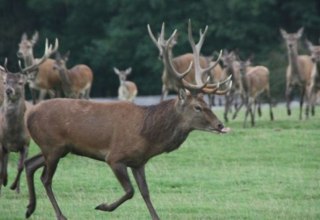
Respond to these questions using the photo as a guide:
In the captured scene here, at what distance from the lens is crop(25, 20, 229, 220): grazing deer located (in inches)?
431

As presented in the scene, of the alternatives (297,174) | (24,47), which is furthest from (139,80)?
(297,174)

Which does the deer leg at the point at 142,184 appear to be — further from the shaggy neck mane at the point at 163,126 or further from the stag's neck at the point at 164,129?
the shaggy neck mane at the point at 163,126

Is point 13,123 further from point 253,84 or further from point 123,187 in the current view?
point 253,84

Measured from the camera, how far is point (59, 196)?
1310cm

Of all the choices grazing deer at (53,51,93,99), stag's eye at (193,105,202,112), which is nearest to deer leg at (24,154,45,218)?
stag's eye at (193,105,202,112)

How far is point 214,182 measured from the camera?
555 inches

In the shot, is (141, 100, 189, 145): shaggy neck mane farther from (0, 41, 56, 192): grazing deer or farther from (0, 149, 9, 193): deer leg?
(0, 41, 56, 192): grazing deer

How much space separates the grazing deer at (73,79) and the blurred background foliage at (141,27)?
15168 millimetres

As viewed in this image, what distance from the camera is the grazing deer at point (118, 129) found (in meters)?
10.9

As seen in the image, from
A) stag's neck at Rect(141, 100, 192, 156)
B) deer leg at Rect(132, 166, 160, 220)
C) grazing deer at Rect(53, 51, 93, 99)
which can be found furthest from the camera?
grazing deer at Rect(53, 51, 93, 99)

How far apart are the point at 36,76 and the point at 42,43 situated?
68.9 ft

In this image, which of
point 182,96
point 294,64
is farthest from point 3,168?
point 294,64

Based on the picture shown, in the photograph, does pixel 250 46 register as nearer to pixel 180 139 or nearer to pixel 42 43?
pixel 42 43

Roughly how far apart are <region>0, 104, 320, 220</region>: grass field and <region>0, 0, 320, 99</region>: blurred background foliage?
21.0 metres
